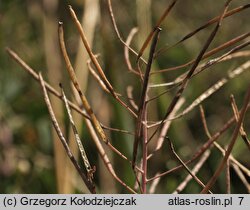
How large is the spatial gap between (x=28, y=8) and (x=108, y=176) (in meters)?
0.68

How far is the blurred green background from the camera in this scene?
1.05 metres

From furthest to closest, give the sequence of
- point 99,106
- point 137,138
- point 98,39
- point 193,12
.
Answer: point 193,12 < point 98,39 < point 99,106 < point 137,138

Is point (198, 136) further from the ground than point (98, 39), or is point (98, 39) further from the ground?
point (98, 39)

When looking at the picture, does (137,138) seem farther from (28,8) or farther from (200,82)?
(28,8)

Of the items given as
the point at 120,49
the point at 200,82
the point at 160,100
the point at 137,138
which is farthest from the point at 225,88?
the point at 137,138

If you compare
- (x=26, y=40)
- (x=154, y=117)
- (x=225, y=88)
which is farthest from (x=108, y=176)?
(x=26, y=40)

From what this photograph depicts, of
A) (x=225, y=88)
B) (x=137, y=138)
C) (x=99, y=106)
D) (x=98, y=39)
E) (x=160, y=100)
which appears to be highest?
(x=98, y=39)

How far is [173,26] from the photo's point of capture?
1.64m

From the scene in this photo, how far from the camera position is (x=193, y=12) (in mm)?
1850

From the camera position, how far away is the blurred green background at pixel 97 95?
1.05 metres

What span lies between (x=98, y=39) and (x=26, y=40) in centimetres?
21

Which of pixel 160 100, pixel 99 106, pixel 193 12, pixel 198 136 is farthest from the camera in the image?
pixel 193 12

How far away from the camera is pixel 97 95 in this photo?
147cm

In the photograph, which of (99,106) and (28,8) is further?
(28,8)
